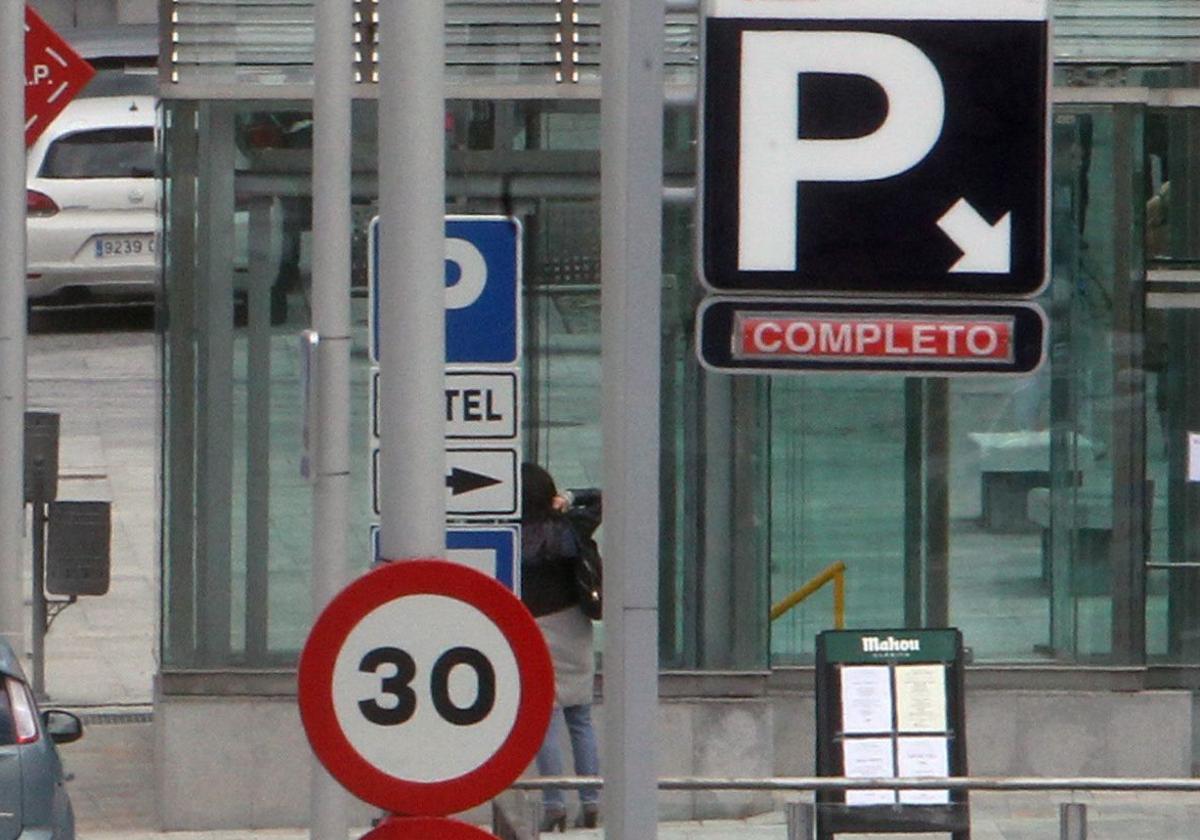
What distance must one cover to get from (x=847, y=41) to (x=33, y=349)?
825 inches

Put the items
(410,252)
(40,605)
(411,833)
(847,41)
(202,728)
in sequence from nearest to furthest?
(847,41) < (411,833) < (410,252) < (202,728) < (40,605)

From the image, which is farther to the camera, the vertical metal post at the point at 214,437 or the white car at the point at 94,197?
the white car at the point at 94,197

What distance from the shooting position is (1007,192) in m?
3.97

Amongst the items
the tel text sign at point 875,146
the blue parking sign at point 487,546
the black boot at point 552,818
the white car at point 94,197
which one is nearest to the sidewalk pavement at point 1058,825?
the black boot at point 552,818

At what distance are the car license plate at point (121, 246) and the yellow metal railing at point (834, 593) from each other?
41.0ft

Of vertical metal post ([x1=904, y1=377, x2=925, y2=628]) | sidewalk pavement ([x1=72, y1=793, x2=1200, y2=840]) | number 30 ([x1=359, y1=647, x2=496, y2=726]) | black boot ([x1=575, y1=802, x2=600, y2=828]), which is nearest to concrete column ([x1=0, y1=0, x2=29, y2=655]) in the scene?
vertical metal post ([x1=904, y1=377, x2=925, y2=628])

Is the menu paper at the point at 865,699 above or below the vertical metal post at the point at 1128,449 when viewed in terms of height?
below

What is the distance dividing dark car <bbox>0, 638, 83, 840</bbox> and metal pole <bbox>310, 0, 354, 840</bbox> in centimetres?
170

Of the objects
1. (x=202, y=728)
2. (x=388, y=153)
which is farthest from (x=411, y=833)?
(x=202, y=728)

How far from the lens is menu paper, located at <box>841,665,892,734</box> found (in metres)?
10.2

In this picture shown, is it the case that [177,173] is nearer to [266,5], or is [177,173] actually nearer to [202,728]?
[266,5]

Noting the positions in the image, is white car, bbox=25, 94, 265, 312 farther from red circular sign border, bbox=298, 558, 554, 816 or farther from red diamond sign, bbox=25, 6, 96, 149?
red circular sign border, bbox=298, 558, 554, 816

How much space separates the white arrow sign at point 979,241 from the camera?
3.96 meters

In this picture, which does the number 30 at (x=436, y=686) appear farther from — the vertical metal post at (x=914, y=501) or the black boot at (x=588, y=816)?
the vertical metal post at (x=914, y=501)
